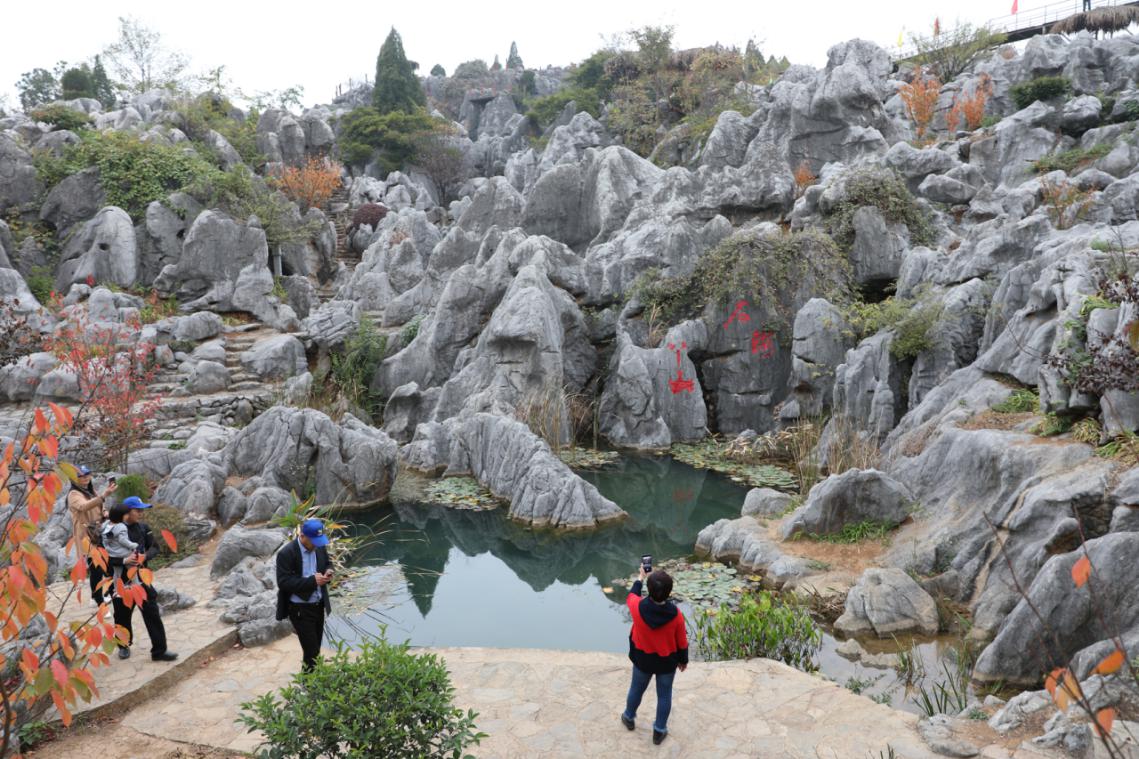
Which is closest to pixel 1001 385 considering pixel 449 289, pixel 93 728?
pixel 93 728

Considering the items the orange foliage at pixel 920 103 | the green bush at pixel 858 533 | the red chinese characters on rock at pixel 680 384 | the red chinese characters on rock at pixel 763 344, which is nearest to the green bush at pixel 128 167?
the red chinese characters on rock at pixel 680 384

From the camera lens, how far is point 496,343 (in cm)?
1759

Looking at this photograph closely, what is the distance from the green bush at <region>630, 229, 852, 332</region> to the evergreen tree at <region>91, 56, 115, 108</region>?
35.6 meters

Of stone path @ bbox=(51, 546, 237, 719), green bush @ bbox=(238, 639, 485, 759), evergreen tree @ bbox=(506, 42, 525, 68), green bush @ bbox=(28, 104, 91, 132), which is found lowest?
stone path @ bbox=(51, 546, 237, 719)

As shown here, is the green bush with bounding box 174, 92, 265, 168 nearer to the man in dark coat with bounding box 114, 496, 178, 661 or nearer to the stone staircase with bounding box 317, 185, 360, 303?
the stone staircase with bounding box 317, 185, 360, 303

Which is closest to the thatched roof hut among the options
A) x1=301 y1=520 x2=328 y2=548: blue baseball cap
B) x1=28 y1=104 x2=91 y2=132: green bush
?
x1=301 y1=520 x2=328 y2=548: blue baseball cap

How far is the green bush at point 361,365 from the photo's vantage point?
18.4 meters

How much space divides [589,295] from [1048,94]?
1800 cm

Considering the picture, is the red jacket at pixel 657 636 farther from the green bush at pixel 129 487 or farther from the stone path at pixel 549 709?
the green bush at pixel 129 487

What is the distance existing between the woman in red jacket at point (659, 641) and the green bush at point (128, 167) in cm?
2233

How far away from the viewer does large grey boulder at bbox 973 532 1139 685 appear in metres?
6.32

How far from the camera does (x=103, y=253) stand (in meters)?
21.1

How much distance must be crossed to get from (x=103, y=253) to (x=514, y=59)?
2070 inches

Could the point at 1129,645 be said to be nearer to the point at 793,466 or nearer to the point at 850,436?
the point at 850,436
